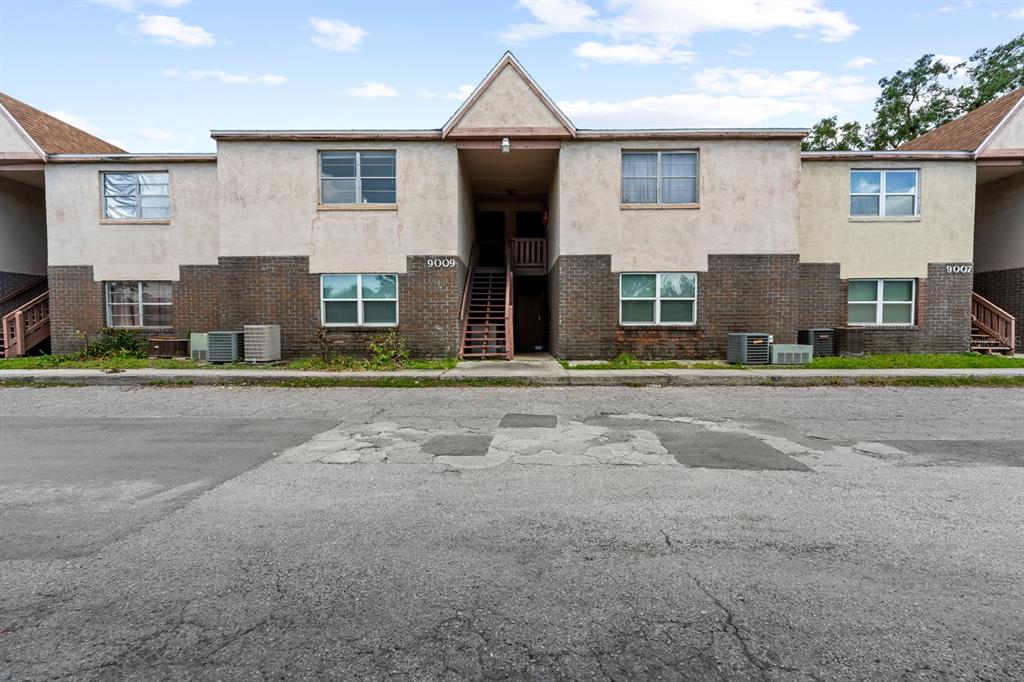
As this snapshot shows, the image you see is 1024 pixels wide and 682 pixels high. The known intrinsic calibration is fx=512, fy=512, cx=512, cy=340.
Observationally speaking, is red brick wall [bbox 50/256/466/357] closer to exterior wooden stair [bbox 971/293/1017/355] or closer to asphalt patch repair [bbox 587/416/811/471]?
asphalt patch repair [bbox 587/416/811/471]

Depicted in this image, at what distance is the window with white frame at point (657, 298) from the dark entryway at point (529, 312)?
613cm

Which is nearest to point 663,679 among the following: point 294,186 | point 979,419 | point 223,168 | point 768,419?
point 768,419

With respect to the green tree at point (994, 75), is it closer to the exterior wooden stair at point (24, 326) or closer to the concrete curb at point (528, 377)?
the concrete curb at point (528, 377)

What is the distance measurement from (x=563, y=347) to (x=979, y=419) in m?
8.98

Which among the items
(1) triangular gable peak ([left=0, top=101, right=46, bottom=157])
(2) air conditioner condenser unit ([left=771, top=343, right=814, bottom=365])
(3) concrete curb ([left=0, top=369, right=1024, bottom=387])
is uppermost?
(1) triangular gable peak ([left=0, top=101, right=46, bottom=157])

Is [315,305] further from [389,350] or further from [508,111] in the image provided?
[508,111]

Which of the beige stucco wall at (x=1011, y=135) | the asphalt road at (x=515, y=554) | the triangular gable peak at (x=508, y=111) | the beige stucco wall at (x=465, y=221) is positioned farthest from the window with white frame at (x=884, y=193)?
the beige stucco wall at (x=465, y=221)

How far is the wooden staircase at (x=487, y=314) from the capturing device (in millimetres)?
15148

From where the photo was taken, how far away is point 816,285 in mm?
15703

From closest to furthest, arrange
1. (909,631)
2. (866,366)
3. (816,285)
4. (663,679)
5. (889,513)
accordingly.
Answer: (663,679)
(909,631)
(889,513)
(866,366)
(816,285)

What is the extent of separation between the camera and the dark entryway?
67.7ft

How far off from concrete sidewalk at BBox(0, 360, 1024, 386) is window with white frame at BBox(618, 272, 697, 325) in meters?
3.13

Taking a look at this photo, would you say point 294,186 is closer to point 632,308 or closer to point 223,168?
point 223,168

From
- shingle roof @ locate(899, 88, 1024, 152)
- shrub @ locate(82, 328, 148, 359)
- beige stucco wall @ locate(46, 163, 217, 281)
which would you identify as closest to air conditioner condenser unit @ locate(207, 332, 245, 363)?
shrub @ locate(82, 328, 148, 359)
